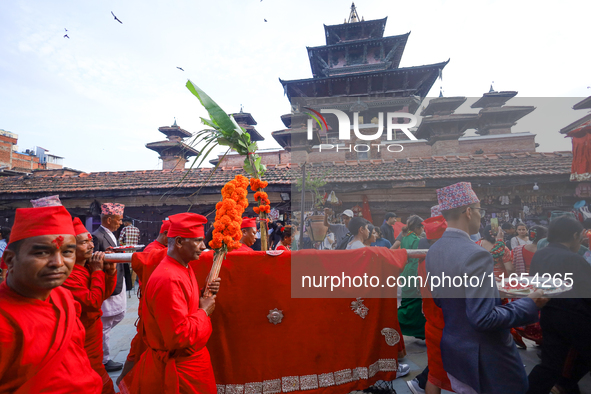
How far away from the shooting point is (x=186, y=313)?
5.87ft

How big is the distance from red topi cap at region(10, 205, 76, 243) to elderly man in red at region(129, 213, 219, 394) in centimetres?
67

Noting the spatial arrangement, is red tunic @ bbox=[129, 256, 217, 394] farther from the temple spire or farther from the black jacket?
the temple spire

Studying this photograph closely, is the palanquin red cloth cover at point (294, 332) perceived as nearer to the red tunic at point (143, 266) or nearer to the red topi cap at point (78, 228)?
the red tunic at point (143, 266)

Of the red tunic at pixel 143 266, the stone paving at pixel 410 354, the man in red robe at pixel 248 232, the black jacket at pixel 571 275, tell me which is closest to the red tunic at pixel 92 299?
the red tunic at pixel 143 266

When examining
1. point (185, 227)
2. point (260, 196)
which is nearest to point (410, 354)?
point (260, 196)

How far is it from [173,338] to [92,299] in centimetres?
121

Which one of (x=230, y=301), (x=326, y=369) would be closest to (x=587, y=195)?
(x=326, y=369)

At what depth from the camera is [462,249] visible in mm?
1914

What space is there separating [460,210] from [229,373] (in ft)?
7.87

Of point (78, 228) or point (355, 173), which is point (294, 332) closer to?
point (78, 228)

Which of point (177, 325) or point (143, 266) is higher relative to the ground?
point (143, 266)

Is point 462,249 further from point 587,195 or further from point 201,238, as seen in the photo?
point 587,195

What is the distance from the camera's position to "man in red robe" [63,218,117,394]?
2336 millimetres

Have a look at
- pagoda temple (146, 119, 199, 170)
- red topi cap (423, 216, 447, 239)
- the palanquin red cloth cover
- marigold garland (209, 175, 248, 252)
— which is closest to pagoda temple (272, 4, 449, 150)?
pagoda temple (146, 119, 199, 170)
